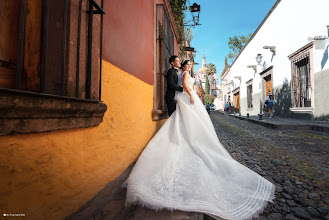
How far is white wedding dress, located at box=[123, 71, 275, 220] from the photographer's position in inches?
53.9

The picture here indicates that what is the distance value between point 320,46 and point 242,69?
11830 millimetres

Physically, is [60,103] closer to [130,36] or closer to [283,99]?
[130,36]

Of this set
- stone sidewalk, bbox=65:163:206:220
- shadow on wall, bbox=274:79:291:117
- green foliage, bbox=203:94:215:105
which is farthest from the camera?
green foliage, bbox=203:94:215:105

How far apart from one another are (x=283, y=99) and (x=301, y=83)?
149cm

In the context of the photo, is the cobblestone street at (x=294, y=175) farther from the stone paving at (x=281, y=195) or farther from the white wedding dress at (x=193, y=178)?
the white wedding dress at (x=193, y=178)

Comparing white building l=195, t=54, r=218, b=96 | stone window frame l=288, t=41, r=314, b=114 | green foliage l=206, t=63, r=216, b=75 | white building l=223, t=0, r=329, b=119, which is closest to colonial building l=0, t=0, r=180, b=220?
white building l=223, t=0, r=329, b=119

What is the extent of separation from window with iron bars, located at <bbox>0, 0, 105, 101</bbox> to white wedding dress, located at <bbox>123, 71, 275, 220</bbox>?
89cm

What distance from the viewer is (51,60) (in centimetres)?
118

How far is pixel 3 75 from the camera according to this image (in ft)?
3.16

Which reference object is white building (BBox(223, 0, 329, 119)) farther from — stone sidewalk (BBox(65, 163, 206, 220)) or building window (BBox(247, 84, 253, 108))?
stone sidewalk (BBox(65, 163, 206, 220))

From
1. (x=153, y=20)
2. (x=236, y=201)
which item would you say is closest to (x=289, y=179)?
(x=236, y=201)

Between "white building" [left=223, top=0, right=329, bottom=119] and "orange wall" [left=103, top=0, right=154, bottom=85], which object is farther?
"white building" [left=223, top=0, right=329, bottom=119]

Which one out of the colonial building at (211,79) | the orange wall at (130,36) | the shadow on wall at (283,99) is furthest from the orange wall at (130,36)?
the colonial building at (211,79)

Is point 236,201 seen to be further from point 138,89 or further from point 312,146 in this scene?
point 312,146
